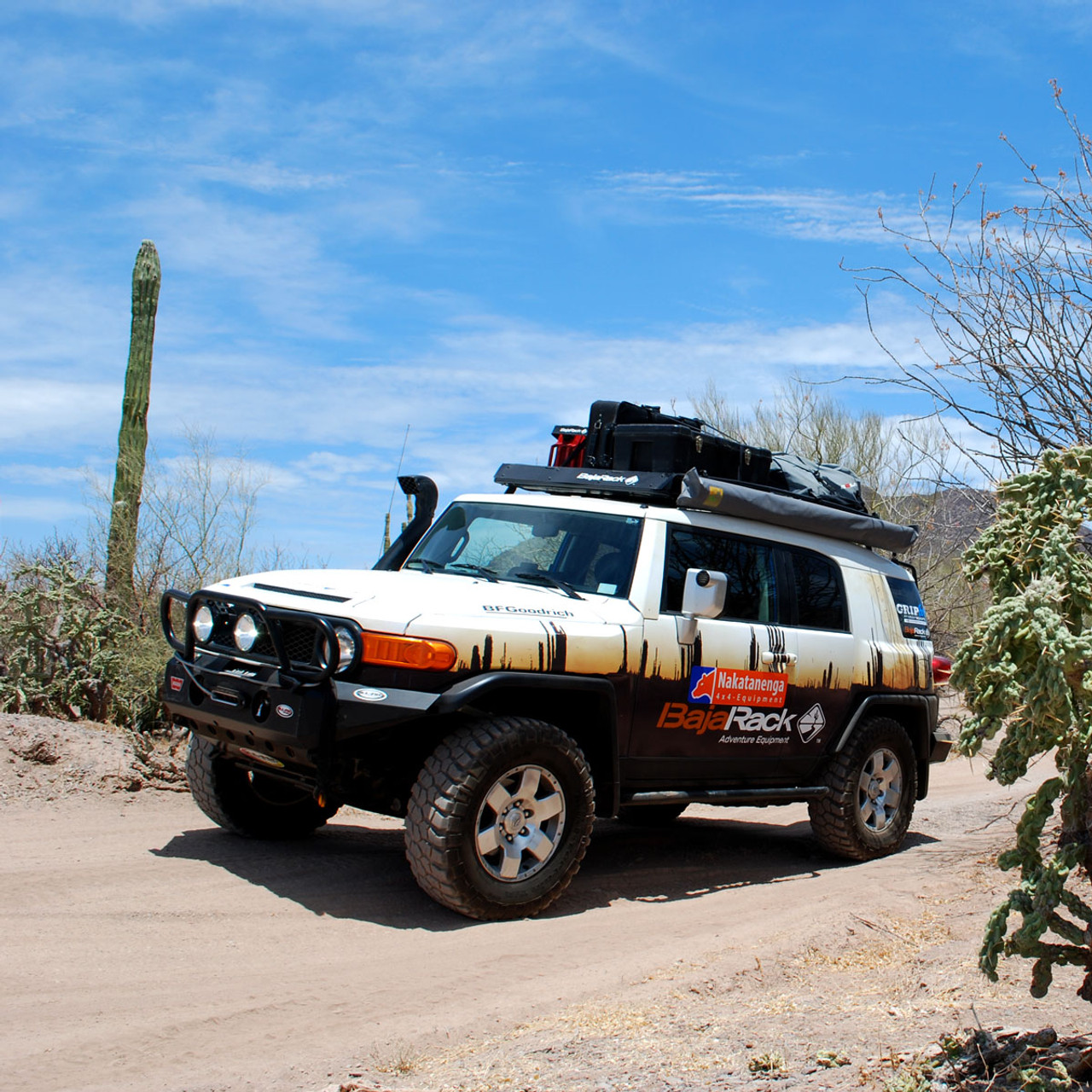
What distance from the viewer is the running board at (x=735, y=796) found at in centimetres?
606

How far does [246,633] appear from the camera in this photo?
552cm

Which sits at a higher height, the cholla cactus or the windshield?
the windshield

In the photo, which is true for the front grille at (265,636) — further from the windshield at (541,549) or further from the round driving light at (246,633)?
the windshield at (541,549)

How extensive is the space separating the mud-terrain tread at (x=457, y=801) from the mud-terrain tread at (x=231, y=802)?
4.41 feet

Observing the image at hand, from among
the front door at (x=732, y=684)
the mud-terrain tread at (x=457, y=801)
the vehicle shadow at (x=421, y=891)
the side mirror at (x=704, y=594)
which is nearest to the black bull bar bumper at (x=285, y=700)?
the mud-terrain tread at (x=457, y=801)

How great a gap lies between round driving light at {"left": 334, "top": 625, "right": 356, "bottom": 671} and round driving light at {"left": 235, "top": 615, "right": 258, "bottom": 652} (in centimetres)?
63

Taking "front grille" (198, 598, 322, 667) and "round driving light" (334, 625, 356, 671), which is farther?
"front grille" (198, 598, 322, 667)

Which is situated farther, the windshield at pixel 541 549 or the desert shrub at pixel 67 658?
the desert shrub at pixel 67 658

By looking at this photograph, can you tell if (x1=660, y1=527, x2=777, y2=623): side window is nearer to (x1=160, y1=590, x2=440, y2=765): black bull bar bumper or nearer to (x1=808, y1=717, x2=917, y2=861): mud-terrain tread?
(x1=808, y1=717, x2=917, y2=861): mud-terrain tread

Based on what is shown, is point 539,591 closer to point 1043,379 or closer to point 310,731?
point 310,731

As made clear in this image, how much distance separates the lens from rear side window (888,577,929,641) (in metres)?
7.93

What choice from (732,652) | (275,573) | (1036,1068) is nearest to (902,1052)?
(1036,1068)

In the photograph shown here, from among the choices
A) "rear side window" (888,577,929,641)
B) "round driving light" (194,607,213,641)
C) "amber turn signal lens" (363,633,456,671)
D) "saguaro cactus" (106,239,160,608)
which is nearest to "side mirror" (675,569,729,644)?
"amber turn signal lens" (363,633,456,671)

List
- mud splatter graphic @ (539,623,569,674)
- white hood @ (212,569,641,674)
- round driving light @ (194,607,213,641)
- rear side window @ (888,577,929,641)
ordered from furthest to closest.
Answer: rear side window @ (888,577,929,641), round driving light @ (194,607,213,641), mud splatter graphic @ (539,623,569,674), white hood @ (212,569,641,674)
